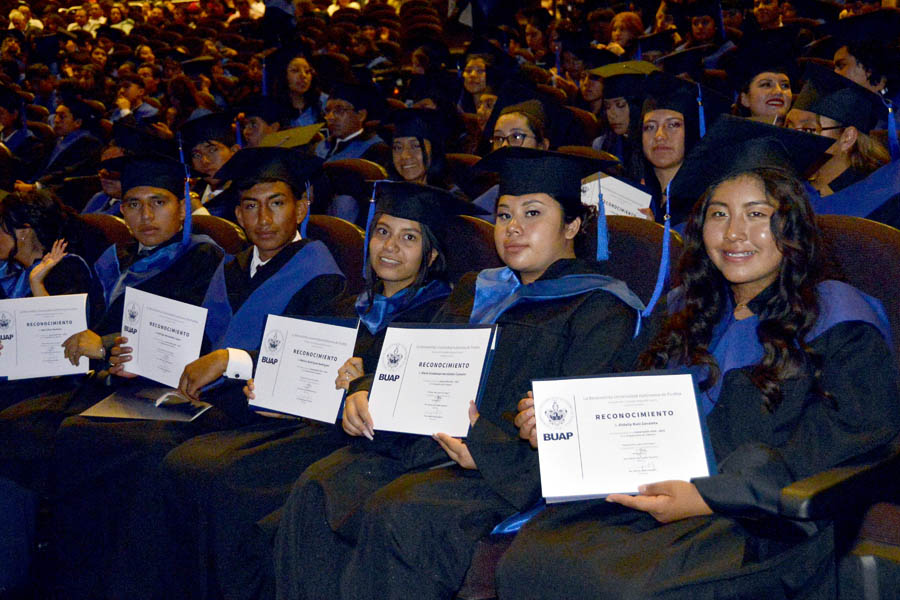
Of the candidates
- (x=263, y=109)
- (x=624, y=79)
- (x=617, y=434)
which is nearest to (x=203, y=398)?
(x=617, y=434)

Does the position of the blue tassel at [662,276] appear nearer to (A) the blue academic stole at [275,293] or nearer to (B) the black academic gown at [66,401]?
(A) the blue academic stole at [275,293]

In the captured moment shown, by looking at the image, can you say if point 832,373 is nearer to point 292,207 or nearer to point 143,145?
point 292,207

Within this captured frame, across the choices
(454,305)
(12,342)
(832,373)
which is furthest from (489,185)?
(832,373)

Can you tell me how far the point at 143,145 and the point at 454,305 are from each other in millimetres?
2510

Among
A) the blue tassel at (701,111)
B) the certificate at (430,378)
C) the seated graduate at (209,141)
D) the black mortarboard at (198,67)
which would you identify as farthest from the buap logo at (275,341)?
the black mortarboard at (198,67)

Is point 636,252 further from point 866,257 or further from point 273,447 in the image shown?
point 273,447

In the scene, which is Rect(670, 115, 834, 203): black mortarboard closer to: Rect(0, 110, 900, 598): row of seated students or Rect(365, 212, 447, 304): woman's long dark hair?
Rect(0, 110, 900, 598): row of seated students

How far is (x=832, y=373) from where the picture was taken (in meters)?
2.26

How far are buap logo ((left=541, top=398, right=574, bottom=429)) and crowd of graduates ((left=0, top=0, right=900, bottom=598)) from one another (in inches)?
9.8

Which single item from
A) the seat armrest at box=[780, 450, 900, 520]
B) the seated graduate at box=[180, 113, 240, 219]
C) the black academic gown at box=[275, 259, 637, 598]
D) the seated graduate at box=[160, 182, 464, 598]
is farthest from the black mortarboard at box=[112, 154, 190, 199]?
the seat armrest at box=[780, 450, 900, 520]

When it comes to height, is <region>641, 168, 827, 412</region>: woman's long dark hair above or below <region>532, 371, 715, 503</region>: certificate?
above

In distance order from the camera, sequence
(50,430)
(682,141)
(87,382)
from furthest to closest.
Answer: (682,141)
(87,382)
(50,430)

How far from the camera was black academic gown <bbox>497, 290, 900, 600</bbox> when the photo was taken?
2023 mm

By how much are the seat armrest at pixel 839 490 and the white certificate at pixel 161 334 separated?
7.55 ft
